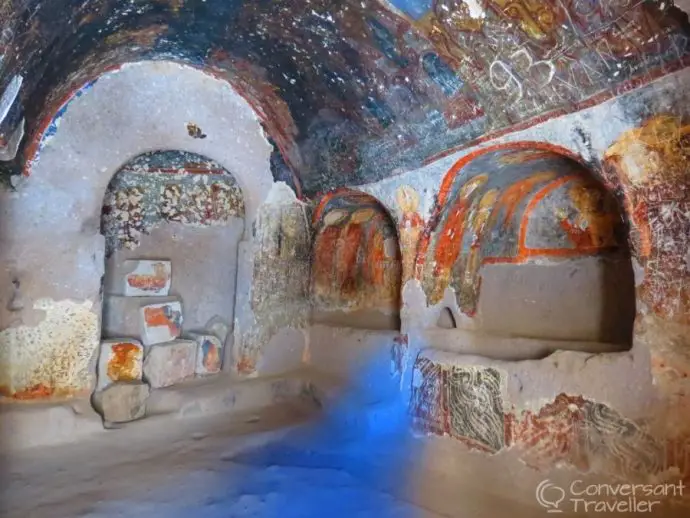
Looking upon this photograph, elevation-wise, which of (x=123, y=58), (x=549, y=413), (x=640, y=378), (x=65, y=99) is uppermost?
→ (x=123, y=58)

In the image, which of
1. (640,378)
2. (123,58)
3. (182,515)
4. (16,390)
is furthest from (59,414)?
(640,378)

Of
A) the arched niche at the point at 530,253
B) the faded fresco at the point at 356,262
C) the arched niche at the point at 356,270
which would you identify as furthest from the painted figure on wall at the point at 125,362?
the arched niche at the point at 530,253

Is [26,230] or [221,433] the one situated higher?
[26,230]

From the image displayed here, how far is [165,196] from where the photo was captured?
6.94 metres

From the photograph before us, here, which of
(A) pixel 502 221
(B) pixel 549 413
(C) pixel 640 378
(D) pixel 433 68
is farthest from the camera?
(A) pixel 502 221

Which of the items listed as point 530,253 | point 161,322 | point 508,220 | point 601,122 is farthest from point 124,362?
point 601,122

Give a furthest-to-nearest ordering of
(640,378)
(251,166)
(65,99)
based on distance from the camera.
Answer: (251,166) → (65,99) → (640,378)

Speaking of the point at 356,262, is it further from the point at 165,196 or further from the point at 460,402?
the point at 460,402

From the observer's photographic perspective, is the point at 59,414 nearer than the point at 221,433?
Yes

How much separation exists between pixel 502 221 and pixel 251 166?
324cm

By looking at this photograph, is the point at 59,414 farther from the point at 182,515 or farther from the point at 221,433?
the point at 182,515

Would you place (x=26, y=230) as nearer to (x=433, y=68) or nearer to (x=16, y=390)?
(x=16, y=390)

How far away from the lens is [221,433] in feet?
17.1
